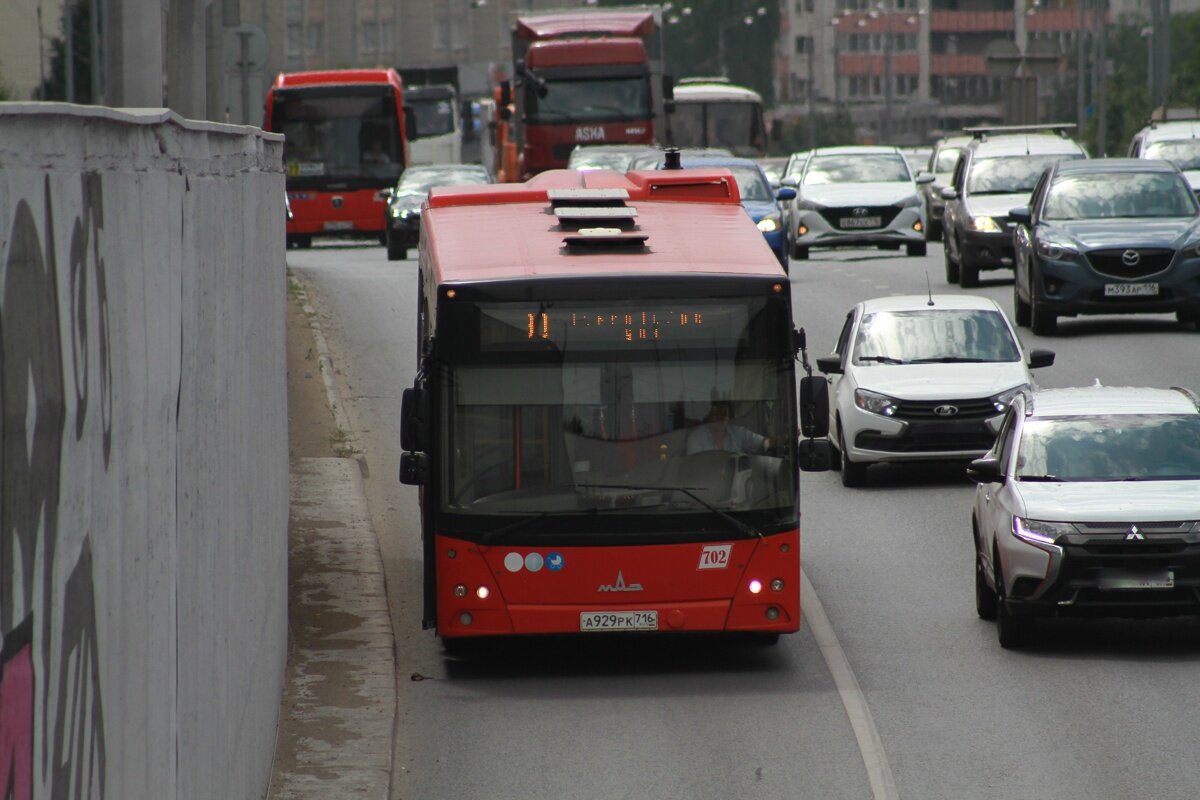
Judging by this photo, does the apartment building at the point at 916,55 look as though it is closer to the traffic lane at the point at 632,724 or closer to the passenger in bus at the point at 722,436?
the traffic lane at the point at 632,724

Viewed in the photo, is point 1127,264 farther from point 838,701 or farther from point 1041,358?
point 838,701

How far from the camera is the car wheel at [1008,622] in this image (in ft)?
44.0

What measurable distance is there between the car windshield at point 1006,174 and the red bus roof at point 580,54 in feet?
42.3

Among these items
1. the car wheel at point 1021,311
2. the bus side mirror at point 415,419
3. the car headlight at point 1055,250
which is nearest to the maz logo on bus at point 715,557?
the bus side mirror at point 415,419

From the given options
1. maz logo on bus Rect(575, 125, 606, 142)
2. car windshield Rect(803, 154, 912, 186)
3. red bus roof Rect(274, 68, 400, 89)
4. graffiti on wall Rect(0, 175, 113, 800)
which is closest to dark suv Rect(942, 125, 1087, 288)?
car windshield Rect(803, 154, 912, 186)

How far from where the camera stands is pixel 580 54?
151ft

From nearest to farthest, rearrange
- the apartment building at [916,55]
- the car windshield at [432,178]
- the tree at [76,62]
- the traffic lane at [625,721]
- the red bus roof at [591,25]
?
the tree at [76,62] < the traffic lane at [625,721] < the car windshield at [432,178] < the red bus roof at [591,25] < the apartment building at [916,55]

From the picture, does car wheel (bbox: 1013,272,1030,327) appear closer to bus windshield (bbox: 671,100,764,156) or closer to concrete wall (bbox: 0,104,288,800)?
concrete wall (bbox: 0,104,288,800)

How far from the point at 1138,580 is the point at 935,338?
8429mm

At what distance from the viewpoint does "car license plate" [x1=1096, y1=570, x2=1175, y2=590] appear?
1298 centimetres

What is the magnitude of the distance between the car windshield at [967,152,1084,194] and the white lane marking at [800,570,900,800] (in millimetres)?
18416

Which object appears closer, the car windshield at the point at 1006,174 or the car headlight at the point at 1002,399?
the car headlight at the point at 1002,399

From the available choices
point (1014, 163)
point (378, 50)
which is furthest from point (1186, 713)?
point (378, 50)

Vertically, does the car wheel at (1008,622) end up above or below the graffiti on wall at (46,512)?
below
